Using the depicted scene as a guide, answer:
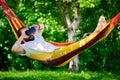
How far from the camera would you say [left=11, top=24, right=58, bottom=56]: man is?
6.87 m

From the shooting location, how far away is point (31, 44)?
272 inches

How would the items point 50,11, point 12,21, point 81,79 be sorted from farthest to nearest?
point 50,11 → point 81,79 → point 12,21

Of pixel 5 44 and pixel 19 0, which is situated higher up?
pixel 19 0

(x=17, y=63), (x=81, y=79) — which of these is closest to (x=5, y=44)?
(x=17, y=63)

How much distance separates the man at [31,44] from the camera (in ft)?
22.5

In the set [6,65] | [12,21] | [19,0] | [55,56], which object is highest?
[19,0]

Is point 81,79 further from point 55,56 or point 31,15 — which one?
point 31,15

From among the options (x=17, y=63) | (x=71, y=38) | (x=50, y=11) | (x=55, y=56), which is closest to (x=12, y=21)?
(x=55, y=56)

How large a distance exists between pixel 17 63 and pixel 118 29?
4356 millimetres

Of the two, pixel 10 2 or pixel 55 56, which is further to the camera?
pixel 10 2

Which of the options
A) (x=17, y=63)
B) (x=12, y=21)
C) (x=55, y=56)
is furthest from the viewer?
(x=17, y=63)

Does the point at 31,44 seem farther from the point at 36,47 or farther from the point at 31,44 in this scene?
the point at 36,47

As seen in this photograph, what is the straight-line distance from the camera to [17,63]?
52.4 ft

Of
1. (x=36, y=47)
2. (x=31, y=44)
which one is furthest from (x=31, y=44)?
(x=36, y=47)
